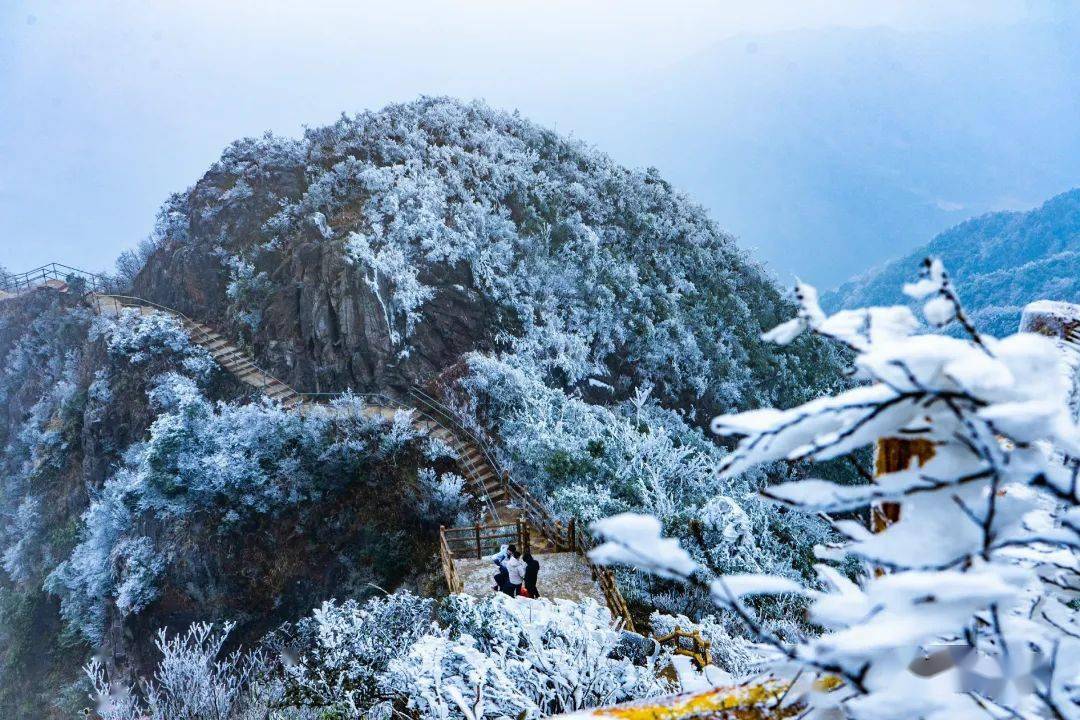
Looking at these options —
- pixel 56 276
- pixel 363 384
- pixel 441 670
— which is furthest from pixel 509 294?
pixel 56 276

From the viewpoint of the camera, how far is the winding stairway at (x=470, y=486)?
747cm

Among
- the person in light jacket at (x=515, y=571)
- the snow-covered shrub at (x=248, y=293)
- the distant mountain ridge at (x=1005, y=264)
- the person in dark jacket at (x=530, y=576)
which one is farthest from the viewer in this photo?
Answer: the distant mountain ridge at (x=1005, y=264)

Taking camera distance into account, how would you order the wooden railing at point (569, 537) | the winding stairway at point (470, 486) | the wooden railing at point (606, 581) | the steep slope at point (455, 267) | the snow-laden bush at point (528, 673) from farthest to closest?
the steep slope at point (455, 267) → the winding stairway at point (470, 486) → the wooden railing at point (569, 537) → the wooden railing at point (606, 581) → the snow-laden bush at point (528, 673)

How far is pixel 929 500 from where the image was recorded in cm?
68

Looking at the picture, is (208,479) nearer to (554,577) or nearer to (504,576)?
(554,577)

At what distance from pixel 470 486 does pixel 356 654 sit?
6.56 meters

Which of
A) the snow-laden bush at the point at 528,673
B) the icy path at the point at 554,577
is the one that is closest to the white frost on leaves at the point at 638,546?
the snow-laden bush at the point at 528,673

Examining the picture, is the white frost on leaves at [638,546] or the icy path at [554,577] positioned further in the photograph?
the icy path at [554,577]

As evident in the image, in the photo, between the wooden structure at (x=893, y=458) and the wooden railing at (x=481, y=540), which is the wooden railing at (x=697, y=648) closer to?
the wooden structure at (x=893, y=458)

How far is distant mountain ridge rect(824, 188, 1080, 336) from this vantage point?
111 ft

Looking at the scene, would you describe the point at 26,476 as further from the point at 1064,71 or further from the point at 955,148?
the point at 1064,71

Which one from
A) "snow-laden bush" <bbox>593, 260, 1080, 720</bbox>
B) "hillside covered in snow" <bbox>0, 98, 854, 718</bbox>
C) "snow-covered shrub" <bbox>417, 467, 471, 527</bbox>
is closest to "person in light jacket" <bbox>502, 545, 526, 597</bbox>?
"hillside covered in snow" <bbox>0, 98, 854, 718</bbox>

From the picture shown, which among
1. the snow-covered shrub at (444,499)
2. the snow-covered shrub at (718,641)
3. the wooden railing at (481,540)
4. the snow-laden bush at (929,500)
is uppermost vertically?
the snow-laden bush at (929,500)

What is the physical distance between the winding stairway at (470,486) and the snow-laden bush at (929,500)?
491 centimetres
